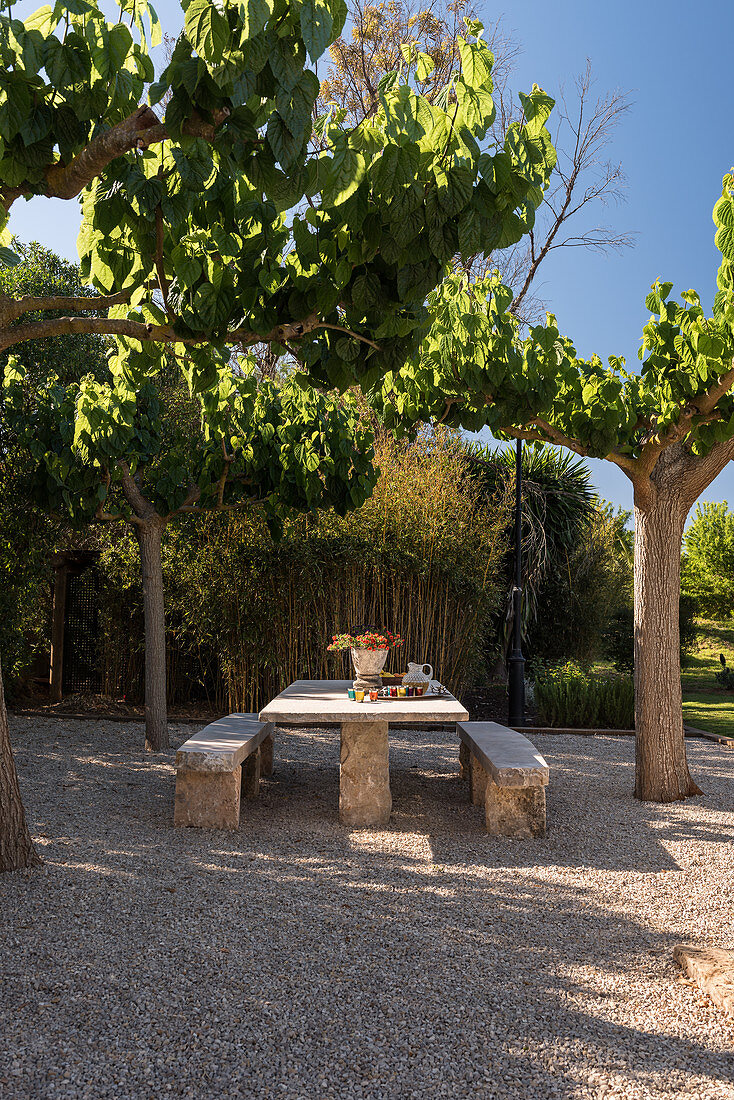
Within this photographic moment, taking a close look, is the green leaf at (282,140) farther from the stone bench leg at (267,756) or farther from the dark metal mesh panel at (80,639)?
the dark metal mesh panel at (80,639)

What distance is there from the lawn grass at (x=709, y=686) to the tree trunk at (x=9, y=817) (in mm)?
6802

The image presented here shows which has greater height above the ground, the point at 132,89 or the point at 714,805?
the point at 132,89

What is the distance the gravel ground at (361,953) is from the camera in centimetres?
195

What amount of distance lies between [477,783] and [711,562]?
11129 mm

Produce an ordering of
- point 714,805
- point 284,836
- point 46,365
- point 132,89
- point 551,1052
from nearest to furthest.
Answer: point 551,1052 → point 132,89 → point 284,836 → point 714,805 → point 46,365

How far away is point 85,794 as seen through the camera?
474cm

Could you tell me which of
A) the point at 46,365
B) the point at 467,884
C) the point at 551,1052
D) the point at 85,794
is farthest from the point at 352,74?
the point at 551,1052

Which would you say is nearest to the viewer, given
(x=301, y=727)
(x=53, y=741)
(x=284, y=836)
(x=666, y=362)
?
(x=284, y=836)

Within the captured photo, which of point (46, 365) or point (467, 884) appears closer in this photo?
point (467, 884)

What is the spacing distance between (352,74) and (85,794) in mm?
10400

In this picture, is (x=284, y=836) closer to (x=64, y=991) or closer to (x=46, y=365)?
(x=64, y=991)

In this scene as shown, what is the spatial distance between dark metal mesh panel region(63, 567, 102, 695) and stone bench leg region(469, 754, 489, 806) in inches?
203

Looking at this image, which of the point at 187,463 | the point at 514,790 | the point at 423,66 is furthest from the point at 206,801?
the point at 423,66

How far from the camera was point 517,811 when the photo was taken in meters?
4.02
